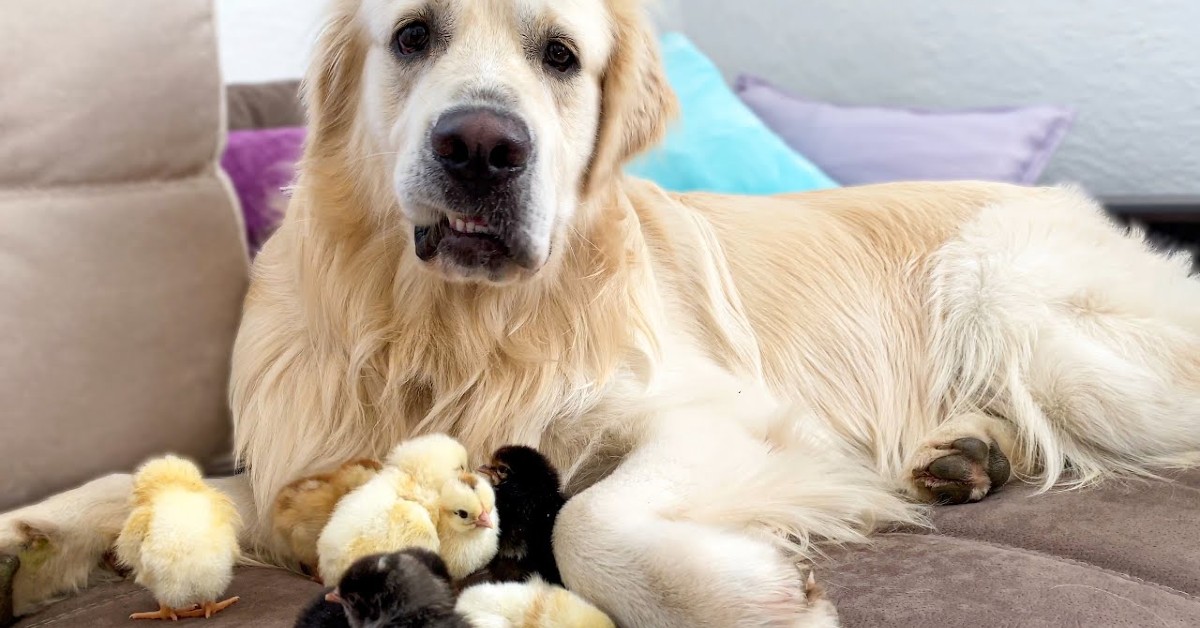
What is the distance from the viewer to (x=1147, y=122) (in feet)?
12.2

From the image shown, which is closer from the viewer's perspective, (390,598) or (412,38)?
(390,598)

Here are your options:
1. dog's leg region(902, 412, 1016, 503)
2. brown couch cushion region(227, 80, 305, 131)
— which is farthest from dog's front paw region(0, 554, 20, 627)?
brown couch cushion region(227, 80, 305, 131)

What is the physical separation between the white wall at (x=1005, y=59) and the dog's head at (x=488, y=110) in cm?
173

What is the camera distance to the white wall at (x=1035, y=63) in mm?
3658

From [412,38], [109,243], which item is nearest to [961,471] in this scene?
[412,38]

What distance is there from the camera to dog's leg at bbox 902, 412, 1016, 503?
1.72m

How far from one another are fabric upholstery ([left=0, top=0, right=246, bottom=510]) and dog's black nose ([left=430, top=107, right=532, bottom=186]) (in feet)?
2.48

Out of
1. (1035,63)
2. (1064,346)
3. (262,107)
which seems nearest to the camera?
(1064,346)

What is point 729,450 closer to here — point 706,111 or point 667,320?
point 667,320

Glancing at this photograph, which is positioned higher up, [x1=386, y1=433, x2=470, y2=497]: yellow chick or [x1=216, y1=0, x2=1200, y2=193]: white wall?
[x1=216, y1=0, x2=1200, y2=193]: white wall

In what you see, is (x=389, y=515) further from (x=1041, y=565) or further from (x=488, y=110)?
(x=1041, y=565)

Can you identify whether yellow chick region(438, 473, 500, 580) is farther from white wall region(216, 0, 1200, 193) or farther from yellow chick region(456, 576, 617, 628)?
white wall region(216, 0, 1200, 193)

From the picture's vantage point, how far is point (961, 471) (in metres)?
1.73

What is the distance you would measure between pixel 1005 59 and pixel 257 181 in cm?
314
